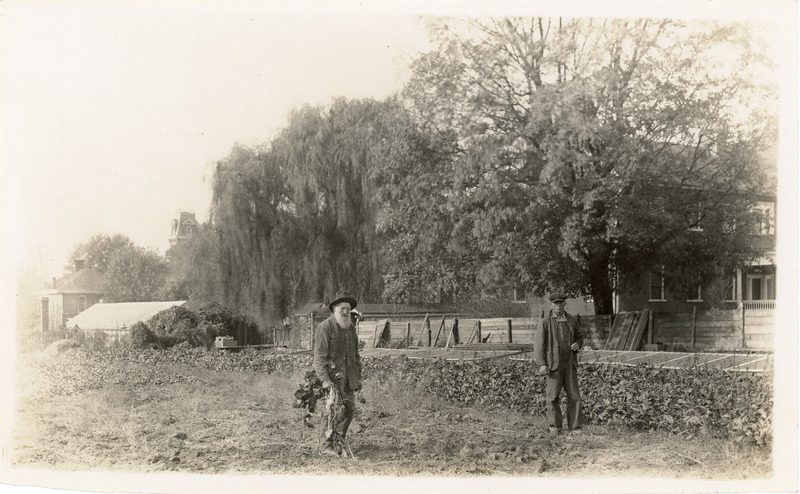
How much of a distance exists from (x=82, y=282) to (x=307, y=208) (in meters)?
4.36

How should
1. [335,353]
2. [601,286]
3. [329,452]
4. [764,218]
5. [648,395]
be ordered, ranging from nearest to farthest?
[335,353] < [329,452] < [648,395] < [764,218] < [601,286]

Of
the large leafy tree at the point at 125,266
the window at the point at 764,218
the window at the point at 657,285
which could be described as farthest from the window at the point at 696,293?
the large leafy tree at the point at 125,266

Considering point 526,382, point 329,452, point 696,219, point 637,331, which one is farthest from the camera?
point 637,331

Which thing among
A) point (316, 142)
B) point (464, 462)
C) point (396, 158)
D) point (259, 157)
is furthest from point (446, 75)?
point (464, 462)

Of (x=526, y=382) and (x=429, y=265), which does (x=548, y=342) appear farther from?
(x=429, y=265)

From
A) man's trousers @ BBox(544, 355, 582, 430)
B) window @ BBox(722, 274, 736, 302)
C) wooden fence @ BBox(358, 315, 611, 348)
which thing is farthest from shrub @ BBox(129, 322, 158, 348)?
window @ BBox(722, 274, 736, 302)

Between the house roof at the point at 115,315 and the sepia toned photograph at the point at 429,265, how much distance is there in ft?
0.15

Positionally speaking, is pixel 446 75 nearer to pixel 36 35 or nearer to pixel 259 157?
pixel 259 157

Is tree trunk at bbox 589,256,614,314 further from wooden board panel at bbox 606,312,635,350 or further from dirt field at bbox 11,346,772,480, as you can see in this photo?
dirt field at bbox 11,346,772,480

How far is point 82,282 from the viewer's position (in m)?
10.7

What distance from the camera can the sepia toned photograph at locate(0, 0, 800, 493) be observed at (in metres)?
7.96

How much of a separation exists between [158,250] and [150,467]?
4470 millimetres

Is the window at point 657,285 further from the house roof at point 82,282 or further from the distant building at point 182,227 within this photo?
the house roof at point 82,282

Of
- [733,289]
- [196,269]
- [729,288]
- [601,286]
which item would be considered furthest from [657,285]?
[196,269]
